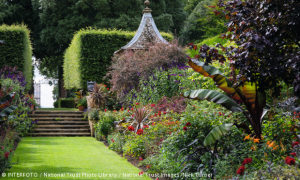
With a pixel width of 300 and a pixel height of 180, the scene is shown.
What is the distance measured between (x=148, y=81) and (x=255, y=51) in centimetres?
726

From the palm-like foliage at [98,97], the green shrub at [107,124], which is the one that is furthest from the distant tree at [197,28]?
the green shrub at [107,124]

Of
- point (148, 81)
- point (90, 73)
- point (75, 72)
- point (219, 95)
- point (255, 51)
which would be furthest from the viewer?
point (75, 72)

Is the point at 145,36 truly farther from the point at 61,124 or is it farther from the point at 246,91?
the point at 246,91

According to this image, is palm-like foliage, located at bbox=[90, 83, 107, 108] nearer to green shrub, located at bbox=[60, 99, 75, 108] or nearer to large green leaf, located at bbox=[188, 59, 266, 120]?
large green leaf, located at bbox=[188, 59, 266, 120]

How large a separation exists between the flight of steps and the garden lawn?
139 inches

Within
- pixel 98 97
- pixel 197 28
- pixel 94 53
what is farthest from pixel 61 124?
pixel 197 28

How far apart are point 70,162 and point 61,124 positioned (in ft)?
23.6

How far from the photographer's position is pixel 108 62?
54.9 feet

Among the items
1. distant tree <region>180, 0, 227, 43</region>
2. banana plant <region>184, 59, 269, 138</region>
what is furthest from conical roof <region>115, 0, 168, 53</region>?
distant tree <region>180, 0, 227, 43</region>

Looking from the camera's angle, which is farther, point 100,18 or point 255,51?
point 100,18

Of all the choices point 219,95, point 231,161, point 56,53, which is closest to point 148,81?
point 219,95

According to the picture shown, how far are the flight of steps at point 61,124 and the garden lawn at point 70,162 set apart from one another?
354 centimetres

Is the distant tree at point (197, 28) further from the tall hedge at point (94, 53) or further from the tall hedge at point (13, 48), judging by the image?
the tall hedge at point (13, 48)

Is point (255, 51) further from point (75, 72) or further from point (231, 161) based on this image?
point (75, 72)
